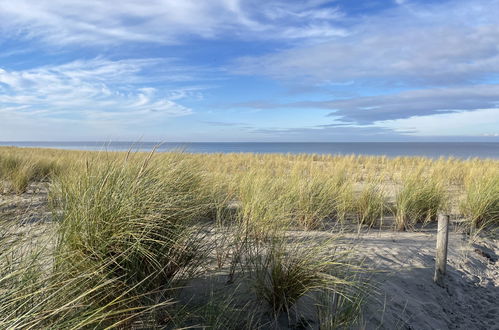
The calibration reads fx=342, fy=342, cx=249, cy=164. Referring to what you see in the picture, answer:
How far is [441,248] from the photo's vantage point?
3826 millimetres

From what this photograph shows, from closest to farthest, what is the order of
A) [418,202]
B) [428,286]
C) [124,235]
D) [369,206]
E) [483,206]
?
1. [124,235]
2. [428,286]
3. [369,206]
4. [483,206]
5. [418,202]

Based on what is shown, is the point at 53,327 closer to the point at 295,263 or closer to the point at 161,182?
the point at 161,182

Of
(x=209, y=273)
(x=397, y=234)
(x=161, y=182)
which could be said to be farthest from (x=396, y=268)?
(x=161, y=182)

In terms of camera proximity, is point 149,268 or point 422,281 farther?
point 422,281

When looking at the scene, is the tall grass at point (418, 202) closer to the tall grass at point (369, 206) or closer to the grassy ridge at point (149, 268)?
the tall grass at point (369, 206)

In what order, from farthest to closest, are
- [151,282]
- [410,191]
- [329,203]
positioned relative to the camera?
1. [410,191]
2. [329,203]
3. [151,282]

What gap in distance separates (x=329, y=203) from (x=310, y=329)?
322cm

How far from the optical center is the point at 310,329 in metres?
2.61

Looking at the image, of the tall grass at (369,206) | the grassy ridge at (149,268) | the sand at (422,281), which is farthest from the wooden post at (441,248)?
the tall grass at (369,206)

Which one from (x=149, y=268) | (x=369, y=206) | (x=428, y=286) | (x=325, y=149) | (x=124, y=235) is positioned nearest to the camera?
(x=124, y=235)

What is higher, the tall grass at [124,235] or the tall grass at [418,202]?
the tall grass at [124,235]

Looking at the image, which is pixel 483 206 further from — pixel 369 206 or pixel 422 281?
pixel 422 281

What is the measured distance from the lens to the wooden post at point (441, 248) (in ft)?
12.5

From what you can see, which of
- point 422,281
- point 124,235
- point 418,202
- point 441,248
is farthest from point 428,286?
point 124,235
